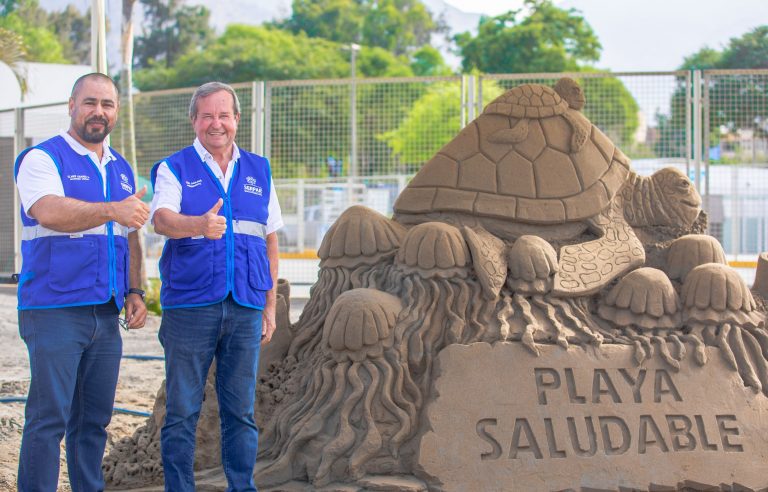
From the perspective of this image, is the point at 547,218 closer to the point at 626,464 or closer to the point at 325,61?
the point at 626,464

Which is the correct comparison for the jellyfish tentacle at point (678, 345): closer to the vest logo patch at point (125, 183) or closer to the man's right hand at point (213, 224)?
the man's right hand at point (213, 224)

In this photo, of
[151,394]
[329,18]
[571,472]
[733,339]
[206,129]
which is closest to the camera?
[206,129]

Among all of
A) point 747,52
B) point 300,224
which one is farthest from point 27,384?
point 747,52

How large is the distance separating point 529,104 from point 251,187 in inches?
69.4

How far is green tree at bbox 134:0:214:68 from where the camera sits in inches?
1948

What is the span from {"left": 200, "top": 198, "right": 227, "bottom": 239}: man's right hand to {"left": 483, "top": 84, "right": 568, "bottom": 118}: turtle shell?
1892 millimetres

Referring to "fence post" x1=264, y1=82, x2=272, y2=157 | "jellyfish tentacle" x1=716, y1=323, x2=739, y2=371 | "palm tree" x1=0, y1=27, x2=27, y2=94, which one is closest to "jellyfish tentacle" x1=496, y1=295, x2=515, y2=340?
"jellyfish tentacle" x1=716, y1=323, x2=739, y2=371

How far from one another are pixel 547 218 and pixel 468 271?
531 mm

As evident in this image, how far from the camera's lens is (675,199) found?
15.0 feet

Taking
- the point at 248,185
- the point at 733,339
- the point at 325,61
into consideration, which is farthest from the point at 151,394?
the point at 325,61

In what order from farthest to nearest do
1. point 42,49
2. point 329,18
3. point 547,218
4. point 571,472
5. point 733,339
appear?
point 329,18 < point 42,49 < point 547,218 < point 733,339 < point 571,472

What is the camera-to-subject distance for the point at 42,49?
1496 inches

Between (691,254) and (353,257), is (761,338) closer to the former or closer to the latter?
(691,254)

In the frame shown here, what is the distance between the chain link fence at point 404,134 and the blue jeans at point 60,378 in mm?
5442
